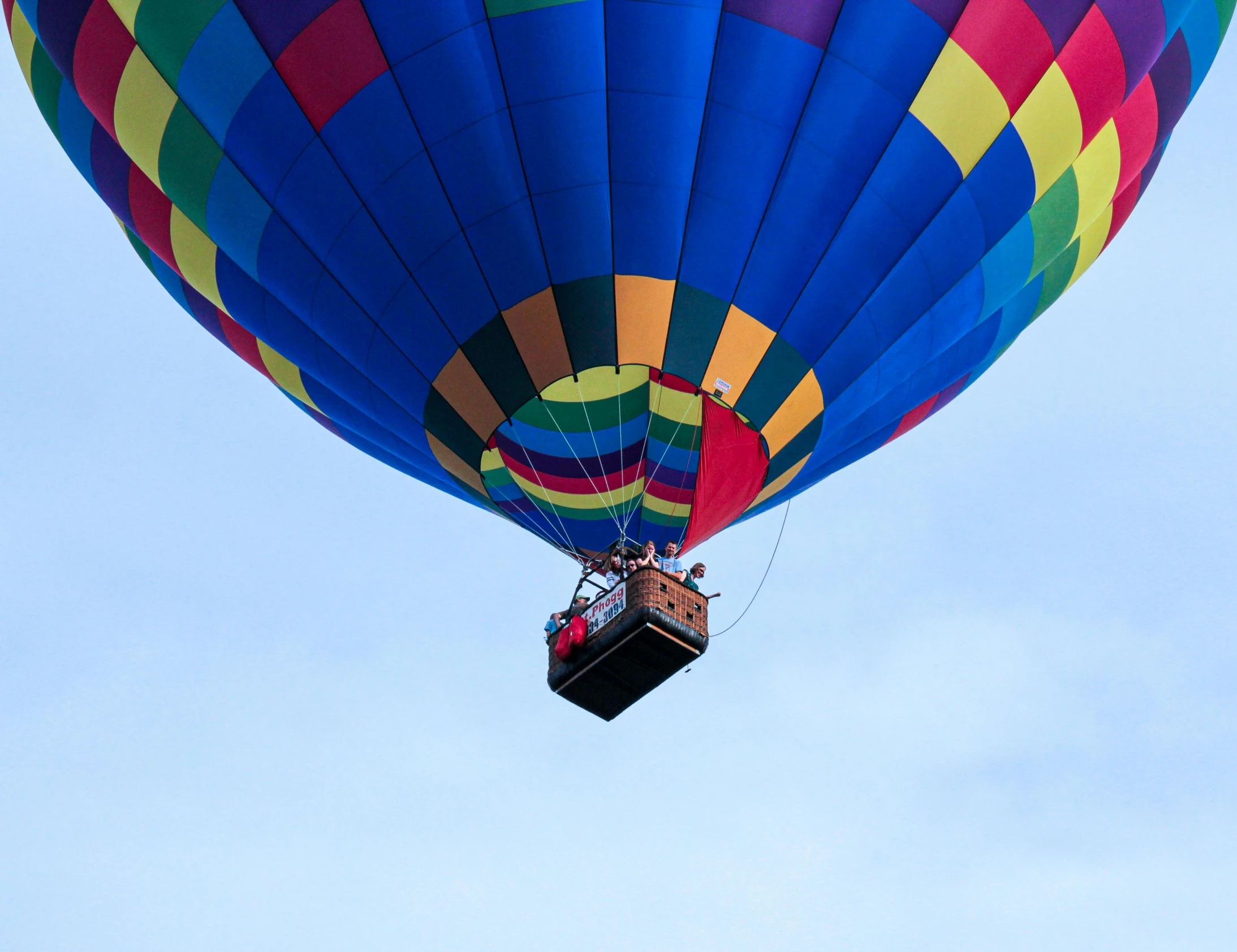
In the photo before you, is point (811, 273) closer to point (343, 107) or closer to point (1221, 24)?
point (343, 107)

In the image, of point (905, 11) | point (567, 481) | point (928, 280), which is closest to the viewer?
point (905, 11)

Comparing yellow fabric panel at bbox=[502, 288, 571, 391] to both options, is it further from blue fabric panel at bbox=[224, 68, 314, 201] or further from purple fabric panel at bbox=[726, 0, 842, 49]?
purple fabric panel at bbox=[726, 0, 842, 49]

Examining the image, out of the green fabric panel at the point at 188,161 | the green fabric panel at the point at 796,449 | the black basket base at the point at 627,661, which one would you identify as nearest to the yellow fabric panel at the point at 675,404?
the green fabric panel at the point at 796,449

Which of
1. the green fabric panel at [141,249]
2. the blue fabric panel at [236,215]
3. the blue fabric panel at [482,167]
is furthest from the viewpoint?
the green fabric panel at [141,249]

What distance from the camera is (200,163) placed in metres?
10.3

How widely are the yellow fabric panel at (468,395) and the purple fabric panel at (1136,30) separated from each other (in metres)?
4.54

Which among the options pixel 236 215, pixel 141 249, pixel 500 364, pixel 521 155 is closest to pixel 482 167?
pixel 521 155

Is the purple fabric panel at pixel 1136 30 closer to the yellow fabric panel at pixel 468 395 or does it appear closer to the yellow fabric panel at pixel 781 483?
the yellow fabric panel at pixel 781 483

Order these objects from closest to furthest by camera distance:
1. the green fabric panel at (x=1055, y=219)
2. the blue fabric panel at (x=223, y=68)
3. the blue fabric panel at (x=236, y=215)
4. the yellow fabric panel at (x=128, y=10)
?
the blue fabric panel at (x=223, y=68), the yellow fabric panel at (x=128, y=10), the blue fabric panel at (x=236, y=215), the green fabric panel at (x=1055, y=219)

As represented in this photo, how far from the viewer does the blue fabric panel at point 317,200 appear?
9695 mm

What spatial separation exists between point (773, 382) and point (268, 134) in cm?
346

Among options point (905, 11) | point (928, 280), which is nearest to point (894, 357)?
point (928, 280)

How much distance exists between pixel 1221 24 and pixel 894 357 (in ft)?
11.8

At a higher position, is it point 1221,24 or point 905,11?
point 1221,24
